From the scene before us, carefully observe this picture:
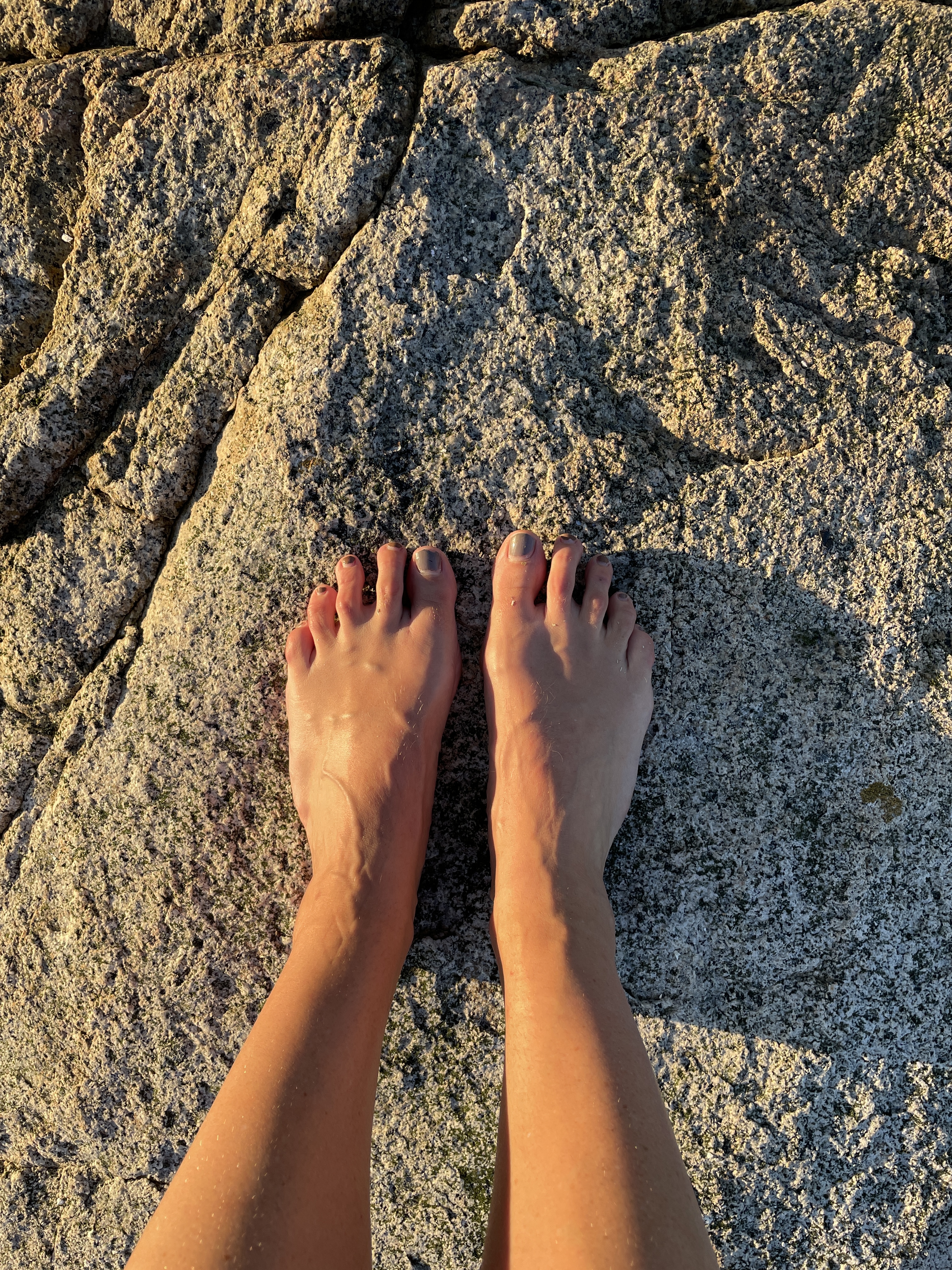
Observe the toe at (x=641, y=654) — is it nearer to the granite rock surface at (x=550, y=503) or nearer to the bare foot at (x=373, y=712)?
the granite rock surface at (x=550, y=503)

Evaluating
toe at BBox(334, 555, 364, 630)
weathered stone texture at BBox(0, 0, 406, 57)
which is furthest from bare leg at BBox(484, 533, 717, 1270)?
weathered stone texture at BBox(0, 0, 406, 57)

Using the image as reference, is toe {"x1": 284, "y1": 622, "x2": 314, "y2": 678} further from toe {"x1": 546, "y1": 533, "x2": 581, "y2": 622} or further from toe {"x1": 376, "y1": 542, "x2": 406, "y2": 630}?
toe {"x1": 546, "y1": 533, "x2": 581, "y2": 622}

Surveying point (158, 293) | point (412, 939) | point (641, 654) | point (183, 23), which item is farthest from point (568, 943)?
point (183, 23)

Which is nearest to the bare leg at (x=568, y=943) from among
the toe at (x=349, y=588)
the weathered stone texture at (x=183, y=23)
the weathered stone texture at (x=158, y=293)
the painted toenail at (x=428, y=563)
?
the painted toenail at (x=428, y=563)

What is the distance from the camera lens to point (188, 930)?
1.54 meters

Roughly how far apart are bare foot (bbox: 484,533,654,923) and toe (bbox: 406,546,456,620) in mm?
93

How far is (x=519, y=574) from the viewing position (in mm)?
1472

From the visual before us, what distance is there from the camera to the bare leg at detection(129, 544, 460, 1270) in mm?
1096

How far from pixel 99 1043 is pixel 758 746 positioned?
4.69ft

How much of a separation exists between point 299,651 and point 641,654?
67 centimetres

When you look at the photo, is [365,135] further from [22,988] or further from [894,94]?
[22,988]

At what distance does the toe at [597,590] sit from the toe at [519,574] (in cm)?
9

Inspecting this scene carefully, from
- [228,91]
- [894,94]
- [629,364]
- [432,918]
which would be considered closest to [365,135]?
[228,91]

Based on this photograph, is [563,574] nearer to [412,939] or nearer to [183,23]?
[412,939]
